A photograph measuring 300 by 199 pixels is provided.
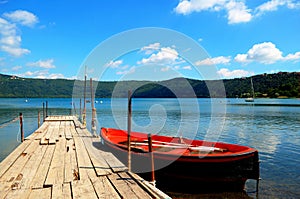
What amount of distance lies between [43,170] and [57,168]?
353mm

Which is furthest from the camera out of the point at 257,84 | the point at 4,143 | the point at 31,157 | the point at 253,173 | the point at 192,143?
the point at 257,84

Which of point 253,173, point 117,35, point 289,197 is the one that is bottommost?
point 289,197

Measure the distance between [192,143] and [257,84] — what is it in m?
129

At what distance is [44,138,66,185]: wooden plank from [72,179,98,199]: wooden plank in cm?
48

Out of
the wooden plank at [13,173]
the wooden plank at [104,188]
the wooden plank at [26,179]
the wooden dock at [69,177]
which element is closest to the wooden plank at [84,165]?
the wooden dock at [69,177]

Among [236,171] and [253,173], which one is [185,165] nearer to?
[236,171]

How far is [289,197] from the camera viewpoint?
344 inches

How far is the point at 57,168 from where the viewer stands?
22.1 feet

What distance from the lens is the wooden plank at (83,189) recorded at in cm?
482

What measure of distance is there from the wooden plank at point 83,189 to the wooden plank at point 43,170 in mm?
796

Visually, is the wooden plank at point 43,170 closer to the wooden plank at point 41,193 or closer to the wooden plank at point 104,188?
the wooden plank at point 41,193

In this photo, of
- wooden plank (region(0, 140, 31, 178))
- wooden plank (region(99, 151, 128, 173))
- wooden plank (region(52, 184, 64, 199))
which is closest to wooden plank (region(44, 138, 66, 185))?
wooden plank (region(52, 184, 64, 199))

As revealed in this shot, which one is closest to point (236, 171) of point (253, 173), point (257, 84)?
point (253, 173)

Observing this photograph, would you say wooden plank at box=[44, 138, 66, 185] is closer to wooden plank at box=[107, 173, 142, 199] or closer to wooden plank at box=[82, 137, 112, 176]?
wooden plank at box=[82, 137, 112, 176]
